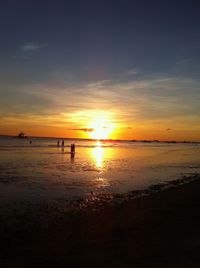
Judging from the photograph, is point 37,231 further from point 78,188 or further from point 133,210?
point 78,188

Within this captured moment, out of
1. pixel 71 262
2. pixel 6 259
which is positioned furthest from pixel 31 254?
pixel 71 262

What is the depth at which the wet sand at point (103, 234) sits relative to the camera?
28.4ft

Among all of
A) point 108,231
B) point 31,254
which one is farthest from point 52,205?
point 31,254

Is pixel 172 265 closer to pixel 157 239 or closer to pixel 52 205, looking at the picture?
pixel 157 239

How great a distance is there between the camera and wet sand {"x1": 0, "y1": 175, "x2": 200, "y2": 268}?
866 cm

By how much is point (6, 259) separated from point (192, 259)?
4368 mm

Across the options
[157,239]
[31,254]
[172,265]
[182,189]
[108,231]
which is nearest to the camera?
[172,265]

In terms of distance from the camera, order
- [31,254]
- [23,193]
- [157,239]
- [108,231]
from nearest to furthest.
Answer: [31,254] → [157,239] → [108,231] → [23,193]

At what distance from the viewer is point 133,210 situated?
15242mm

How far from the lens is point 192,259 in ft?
26.6

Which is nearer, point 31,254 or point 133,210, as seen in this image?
point 31,254

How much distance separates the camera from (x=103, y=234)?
11219 millimetres

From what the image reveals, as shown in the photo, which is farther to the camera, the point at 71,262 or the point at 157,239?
the point at 157,239

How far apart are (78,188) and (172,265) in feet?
47.1
